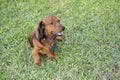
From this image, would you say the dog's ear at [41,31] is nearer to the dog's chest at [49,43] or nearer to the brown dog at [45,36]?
the brown dog at [45,36]

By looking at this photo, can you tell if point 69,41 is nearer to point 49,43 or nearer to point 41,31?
point 49,43

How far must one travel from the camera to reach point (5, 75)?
3.60 metres

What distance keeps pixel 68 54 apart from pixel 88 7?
1.47m

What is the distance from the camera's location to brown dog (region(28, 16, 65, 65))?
3.44 m

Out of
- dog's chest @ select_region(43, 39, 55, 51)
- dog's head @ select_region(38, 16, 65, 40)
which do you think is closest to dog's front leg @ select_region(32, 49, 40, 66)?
dog's chest @ select_region(43, 39, 55, 51)

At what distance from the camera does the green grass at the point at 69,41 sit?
3.62 m

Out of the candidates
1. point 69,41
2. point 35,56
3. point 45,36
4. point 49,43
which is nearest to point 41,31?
point 45,36

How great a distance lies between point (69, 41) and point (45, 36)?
0.73m

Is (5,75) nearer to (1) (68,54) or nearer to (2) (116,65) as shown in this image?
(1) (68,54)

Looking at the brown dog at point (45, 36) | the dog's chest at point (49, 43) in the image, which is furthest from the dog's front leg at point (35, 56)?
the dog's chest at point (49, 43)

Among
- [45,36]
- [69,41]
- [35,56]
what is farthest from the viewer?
[69,41]

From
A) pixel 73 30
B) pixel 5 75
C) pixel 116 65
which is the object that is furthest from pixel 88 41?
pixel 5 75

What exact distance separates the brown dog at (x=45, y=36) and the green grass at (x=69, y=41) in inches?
6.7

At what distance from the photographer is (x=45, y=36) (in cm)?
353
